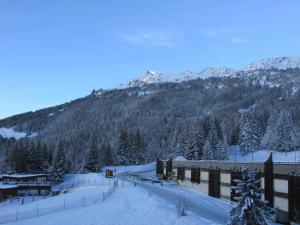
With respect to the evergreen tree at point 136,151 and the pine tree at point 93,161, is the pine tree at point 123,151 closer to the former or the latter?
the evergreen tree at point 136,151

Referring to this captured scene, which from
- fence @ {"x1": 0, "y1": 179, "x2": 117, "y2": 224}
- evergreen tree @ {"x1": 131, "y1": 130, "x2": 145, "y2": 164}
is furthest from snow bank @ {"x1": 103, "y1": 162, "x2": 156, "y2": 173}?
fence @ {"x1": 0, "y1": 179, "x2": 117, "y2": 224}

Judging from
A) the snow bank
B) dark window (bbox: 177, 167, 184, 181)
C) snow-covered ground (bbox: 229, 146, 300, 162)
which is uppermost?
snow-covered ground (bbox: 229, 146, 300, 162)

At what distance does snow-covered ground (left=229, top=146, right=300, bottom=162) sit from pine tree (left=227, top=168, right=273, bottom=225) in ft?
264

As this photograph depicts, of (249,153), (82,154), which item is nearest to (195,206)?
(249,153)

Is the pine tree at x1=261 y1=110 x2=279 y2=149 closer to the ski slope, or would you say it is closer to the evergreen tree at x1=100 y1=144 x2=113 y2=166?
the ski slope

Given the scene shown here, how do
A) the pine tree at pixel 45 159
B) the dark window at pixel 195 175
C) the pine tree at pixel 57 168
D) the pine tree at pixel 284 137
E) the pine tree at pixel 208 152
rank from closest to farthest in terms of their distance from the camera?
the dark window at pixel 195 175
the pine tree at pixel 57 168
the pine tree at pixel 208 152
the pine tree at pixel 45 159
the pine tree at pixel 284 137

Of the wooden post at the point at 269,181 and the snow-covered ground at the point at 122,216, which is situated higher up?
the wooden post at the point at 269,181

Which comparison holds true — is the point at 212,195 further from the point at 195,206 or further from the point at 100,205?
the point at 100,205

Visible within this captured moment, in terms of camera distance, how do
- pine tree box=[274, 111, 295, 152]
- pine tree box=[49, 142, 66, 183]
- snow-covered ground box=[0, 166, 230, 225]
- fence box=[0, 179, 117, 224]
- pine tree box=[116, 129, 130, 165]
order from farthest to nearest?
pine tree box=[116, 129, 130, 165], pine tree box=[274, 111, 295, 152], pine tree box=[49, 142, 66, 183], fence box=[0, 179, 117, 224], snow-covered ground box=[0, 166, 230, 225]

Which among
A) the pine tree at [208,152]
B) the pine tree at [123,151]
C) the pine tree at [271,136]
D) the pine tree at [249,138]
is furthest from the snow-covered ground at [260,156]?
the pine tree at [123,151]

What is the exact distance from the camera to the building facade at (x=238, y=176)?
4472 cm

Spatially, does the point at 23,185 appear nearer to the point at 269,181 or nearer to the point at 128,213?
the point at 128,213

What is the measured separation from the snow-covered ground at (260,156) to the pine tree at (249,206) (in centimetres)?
8058

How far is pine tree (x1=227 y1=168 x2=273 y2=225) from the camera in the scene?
24281mm
